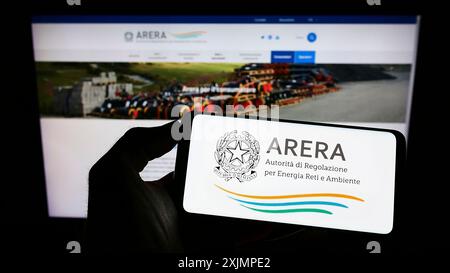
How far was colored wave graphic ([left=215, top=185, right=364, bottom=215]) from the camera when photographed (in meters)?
0.43

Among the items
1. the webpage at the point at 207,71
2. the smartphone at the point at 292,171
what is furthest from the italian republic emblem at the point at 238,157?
the webpage at the point at 207,71

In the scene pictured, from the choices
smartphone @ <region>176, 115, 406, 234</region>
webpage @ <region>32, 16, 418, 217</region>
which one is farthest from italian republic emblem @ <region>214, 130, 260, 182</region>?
webpage @ <region>32, 16, 418, 217</region>

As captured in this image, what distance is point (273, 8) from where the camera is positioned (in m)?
0.59

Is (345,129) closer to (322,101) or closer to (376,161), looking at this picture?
(376,161)

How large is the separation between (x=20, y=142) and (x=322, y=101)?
64cm

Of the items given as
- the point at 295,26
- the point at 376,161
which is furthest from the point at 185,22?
the point at 376,161

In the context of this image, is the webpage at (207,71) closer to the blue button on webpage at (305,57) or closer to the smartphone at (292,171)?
the blue button on webpage at (305,57)

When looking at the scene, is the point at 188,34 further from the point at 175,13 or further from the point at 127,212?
the point at 127,212

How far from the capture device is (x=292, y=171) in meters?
0.43

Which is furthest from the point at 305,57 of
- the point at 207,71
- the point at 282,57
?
the point at 207,71

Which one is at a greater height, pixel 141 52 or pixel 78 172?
pixel 141 52

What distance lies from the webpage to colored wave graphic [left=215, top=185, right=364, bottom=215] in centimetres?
23

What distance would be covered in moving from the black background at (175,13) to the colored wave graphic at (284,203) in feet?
0.65
